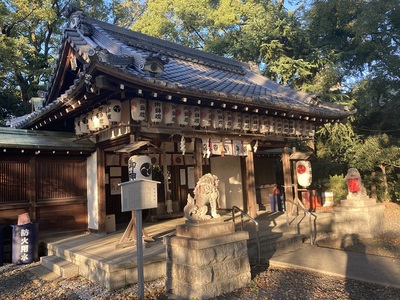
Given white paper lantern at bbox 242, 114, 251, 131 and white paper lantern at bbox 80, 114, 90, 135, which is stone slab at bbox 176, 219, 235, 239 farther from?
white paper lantern at bbox 80, 114, 90, 135

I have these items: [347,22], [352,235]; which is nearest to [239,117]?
[352,235]

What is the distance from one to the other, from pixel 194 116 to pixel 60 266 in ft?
15.4

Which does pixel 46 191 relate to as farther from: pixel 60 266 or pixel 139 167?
pixel 139 167

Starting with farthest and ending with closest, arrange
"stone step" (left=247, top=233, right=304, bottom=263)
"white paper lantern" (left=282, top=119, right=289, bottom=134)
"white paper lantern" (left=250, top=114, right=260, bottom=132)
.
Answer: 1. "white paper lantern" (left=282, top=119, right=289, bottom=134)
2. "white paper lantern" (left=250, top=114, right=260, bottom=132)
3. "stone step" (left=247, top=233, right=304, bottom=263)

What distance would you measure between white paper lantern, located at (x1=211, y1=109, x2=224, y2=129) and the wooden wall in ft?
13.7

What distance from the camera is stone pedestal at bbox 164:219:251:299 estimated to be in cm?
503

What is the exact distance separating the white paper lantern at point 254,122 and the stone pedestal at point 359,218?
145 inches

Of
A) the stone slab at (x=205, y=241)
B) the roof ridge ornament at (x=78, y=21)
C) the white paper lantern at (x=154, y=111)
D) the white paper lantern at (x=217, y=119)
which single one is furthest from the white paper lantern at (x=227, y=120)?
the roof ridge ornament at (x=78, y=21)

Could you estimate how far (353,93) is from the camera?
16828 millimetres

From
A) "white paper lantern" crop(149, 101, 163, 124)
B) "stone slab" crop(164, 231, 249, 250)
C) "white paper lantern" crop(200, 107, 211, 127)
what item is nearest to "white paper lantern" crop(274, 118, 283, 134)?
"white paper lantern" crop(200, 107, 211, 127)

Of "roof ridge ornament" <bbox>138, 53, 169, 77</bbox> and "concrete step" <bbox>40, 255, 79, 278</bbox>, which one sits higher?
"roof ridge ornament" <bbox>138, 53, 169, 77</bbox>

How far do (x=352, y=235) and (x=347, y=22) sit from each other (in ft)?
43.5

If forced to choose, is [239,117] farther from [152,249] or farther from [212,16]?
[212,16]

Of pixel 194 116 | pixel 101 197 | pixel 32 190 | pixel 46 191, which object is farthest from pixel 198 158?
pixel 32 190
